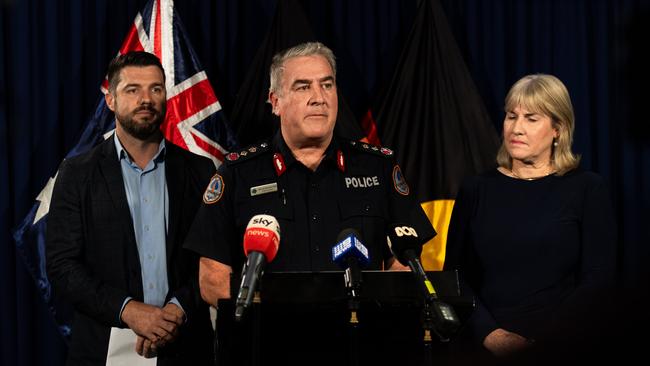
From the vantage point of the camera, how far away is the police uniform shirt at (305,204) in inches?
101

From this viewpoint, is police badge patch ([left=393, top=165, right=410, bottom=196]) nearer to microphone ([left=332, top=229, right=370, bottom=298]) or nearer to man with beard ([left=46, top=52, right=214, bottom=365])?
man with beard ([left=46, top=52, right=214, bottom=365])

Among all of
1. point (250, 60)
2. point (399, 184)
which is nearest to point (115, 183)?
point (399, 184)

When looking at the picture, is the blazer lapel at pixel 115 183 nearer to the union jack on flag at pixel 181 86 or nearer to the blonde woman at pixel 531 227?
the union jack on flag at pixel 181 86

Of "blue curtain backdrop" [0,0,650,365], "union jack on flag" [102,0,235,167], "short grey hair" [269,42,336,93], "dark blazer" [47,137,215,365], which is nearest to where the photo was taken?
"short grey hair" [269,42,336,93]

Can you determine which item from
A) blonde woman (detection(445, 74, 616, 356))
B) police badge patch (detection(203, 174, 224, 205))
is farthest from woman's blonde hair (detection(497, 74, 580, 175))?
police badge patch (detection(203, 174, 224, 205))

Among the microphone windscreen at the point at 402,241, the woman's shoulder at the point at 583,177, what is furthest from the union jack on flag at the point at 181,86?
the microphone windscreen at the point at 402,241

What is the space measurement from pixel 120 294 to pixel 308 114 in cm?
89

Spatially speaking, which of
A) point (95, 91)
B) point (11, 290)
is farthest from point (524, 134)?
point (11, 290)

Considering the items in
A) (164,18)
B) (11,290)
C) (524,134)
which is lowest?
(11,290)

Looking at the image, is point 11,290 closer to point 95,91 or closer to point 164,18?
point 95,91

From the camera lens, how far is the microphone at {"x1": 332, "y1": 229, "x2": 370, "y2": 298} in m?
1.62

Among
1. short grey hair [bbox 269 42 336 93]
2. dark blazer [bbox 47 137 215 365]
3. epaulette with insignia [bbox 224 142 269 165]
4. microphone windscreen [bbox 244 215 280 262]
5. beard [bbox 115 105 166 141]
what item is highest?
short grey hair [bbox 269 42 336 93]

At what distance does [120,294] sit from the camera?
9.11 feet

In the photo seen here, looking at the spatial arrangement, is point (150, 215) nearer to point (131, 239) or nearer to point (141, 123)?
point (131, 239)
